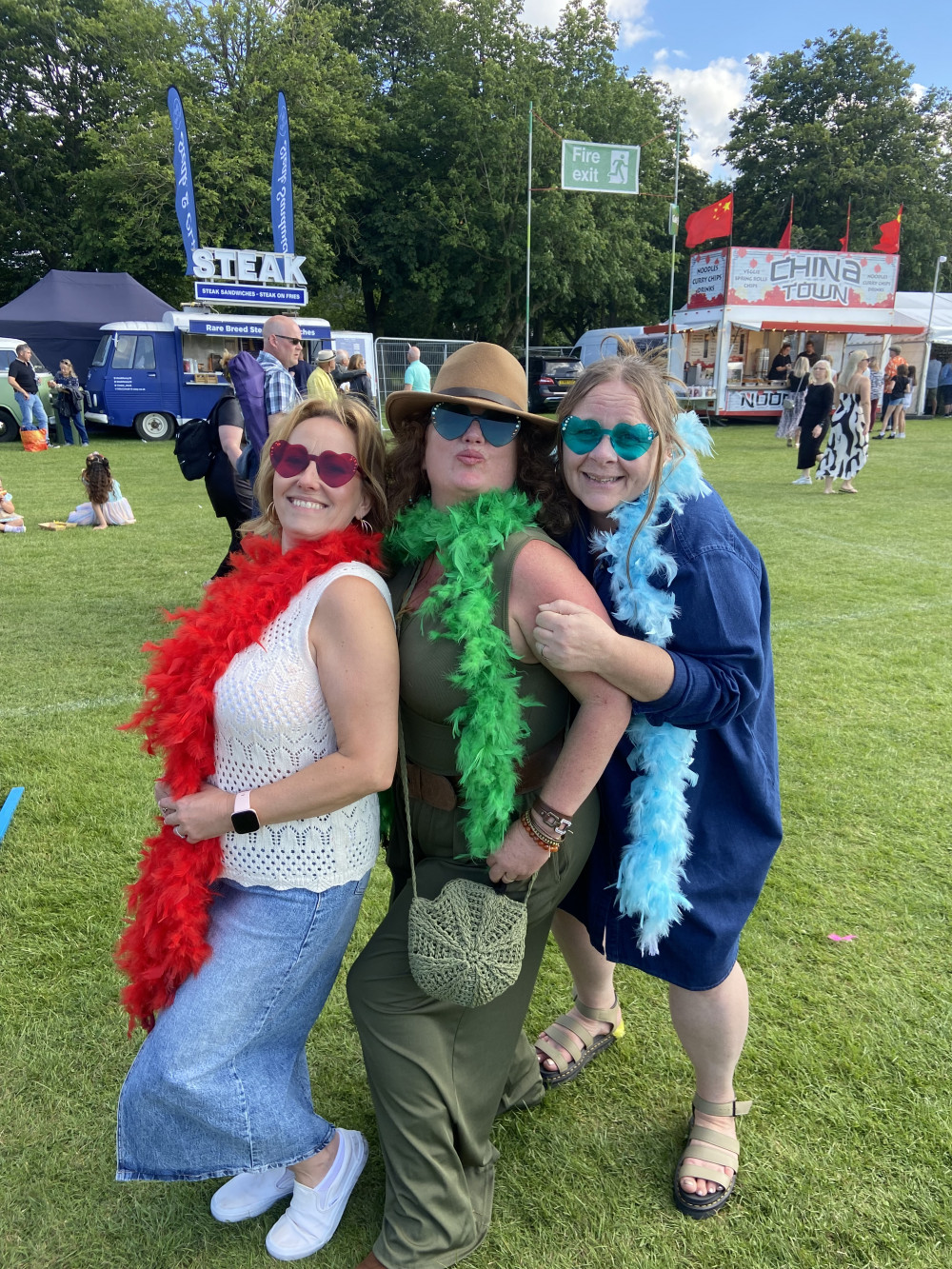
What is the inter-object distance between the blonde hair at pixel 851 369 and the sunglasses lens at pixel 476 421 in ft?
31.9

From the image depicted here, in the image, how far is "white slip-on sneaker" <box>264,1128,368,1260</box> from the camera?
176 centimetres

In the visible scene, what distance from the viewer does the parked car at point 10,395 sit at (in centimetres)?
1722

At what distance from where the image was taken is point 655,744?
5.73ft

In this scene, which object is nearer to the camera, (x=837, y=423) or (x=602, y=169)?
(x=837, y=423)

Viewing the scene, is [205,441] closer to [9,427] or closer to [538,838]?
[538,838]

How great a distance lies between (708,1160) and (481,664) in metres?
1.34

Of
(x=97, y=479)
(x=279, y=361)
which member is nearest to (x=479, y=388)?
(x=279, y=361)

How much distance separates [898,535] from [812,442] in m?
3.52

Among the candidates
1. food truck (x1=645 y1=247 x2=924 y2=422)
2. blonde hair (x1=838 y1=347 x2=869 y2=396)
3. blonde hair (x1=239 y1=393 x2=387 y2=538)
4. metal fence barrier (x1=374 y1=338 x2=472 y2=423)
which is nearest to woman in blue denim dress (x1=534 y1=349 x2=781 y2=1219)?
blonde hair (x1=239 y1=393 x2=387 y2=538)

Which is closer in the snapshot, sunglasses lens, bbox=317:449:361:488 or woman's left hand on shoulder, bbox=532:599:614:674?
woman's left hand on shoulder, bbox=532:599:614:674

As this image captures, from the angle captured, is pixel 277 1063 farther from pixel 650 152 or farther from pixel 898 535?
pixel 650 152

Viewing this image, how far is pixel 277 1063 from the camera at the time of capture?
1.73 m

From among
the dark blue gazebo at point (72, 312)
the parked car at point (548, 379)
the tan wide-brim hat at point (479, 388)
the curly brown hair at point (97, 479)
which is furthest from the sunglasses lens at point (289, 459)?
the dark blue gazebo at point (72, 312)

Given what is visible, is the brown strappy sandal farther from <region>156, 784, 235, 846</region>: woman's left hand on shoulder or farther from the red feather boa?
<region>156, 784, 235, 846</region>: woman's left hand on shoulder
